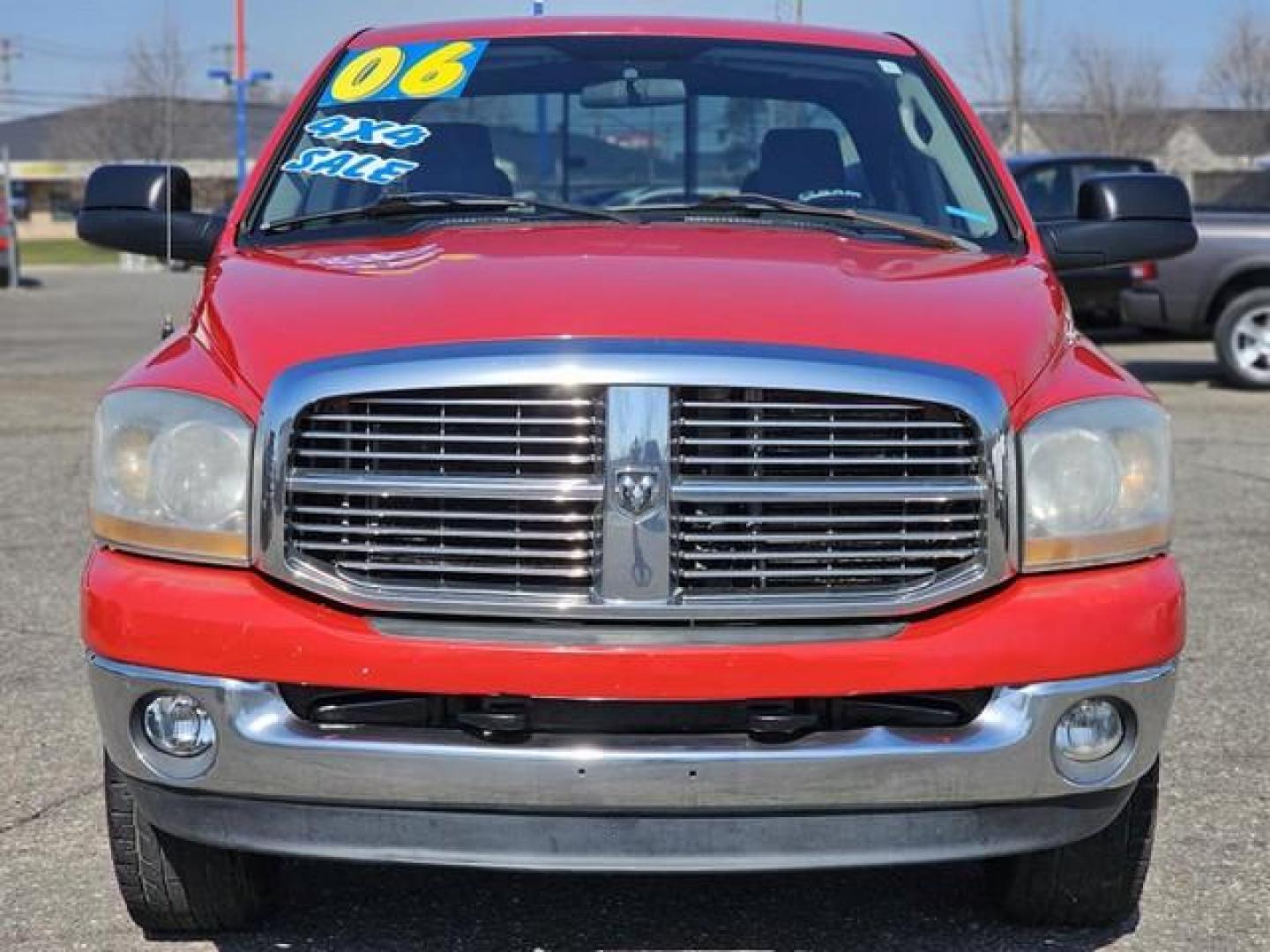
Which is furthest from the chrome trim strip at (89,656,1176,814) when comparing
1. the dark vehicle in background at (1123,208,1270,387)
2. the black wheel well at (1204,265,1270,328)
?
the black wheel well at (1204,265,1270,328)

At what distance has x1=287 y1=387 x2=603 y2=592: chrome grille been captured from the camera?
3232mm

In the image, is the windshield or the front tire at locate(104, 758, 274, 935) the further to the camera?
the windshield

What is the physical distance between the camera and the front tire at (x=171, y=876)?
3.62 m

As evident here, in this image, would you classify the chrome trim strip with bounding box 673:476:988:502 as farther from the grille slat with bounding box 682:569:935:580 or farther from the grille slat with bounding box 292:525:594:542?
the grille slat with bounding box 292:525:594:542

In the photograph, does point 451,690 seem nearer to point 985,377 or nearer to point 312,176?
point 985,377

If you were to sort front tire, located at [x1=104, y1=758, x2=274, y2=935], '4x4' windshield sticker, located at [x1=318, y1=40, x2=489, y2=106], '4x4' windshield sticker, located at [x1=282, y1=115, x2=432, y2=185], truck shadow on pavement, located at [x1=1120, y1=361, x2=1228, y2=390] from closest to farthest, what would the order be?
1. front tire, located at [x1=104, y1=758, x2=274, y2=935]
2. '4x4' windshield sticker, located at [x1=282, y1=115, x2=432, y2=185]
3. '4x4' windshield sticker, located at [x1=318, y1=40, x2=489, y2=106]
4. truck shadow on pavement, located at [x1=1120, y1=361, x2=1228, y2=390]

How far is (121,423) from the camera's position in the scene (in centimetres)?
342

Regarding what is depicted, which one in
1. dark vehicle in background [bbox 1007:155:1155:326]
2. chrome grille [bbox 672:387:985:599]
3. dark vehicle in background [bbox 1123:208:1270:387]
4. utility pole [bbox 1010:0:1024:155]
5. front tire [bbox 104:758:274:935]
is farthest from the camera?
utility pole [bbox 1010:0:1024:155]

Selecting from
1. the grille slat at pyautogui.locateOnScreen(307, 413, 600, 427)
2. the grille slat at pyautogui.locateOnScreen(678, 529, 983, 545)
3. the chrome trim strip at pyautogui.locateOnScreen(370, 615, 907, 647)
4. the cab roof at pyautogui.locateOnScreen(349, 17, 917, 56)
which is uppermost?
the cab roof at pyautogui.locateOnScreen(349, 17, 917, 56)

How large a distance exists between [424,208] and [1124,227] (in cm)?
180

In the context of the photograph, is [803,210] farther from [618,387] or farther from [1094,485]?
[618,387]

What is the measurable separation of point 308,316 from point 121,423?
1.24ft

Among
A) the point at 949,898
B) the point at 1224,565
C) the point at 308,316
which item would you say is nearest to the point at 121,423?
the point at 308,316

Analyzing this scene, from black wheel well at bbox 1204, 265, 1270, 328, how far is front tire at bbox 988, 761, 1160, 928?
10.9m
